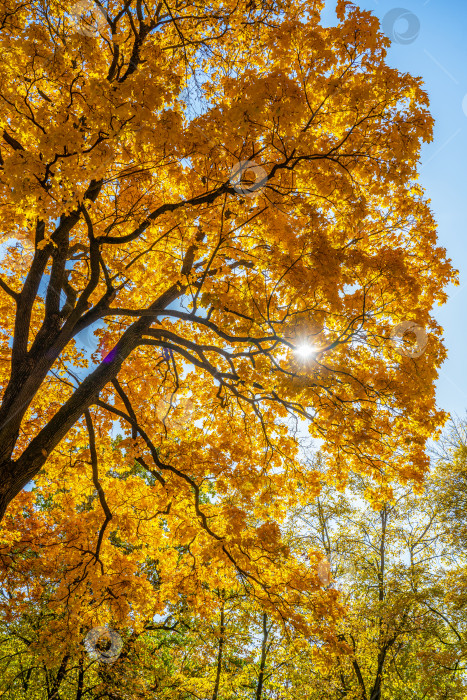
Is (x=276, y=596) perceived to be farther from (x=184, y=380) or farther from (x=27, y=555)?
(x=27, y=555)

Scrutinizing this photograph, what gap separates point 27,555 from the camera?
8.10 metres

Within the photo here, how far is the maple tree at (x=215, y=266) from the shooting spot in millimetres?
4438

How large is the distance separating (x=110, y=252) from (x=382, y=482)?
584cm

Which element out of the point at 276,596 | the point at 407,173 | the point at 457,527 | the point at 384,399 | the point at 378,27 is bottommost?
the point at 276,596

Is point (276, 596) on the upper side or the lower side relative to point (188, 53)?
lower

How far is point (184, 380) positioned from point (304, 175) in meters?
4.95

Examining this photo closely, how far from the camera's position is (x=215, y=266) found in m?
6.12

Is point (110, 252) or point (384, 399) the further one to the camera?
point (110, 252)

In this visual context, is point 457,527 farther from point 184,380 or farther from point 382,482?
point 184,380

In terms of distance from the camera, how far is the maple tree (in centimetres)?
444

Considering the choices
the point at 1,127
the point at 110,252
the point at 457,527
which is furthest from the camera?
the point at 457,527

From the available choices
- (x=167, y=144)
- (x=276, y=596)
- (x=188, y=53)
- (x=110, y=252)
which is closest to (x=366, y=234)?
(x=167, y=144)

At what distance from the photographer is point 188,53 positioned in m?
5.87

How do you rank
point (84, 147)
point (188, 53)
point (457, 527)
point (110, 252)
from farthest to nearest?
point (457, 527)
point (110, 252)
point (188, 53)
point (84, 147)
